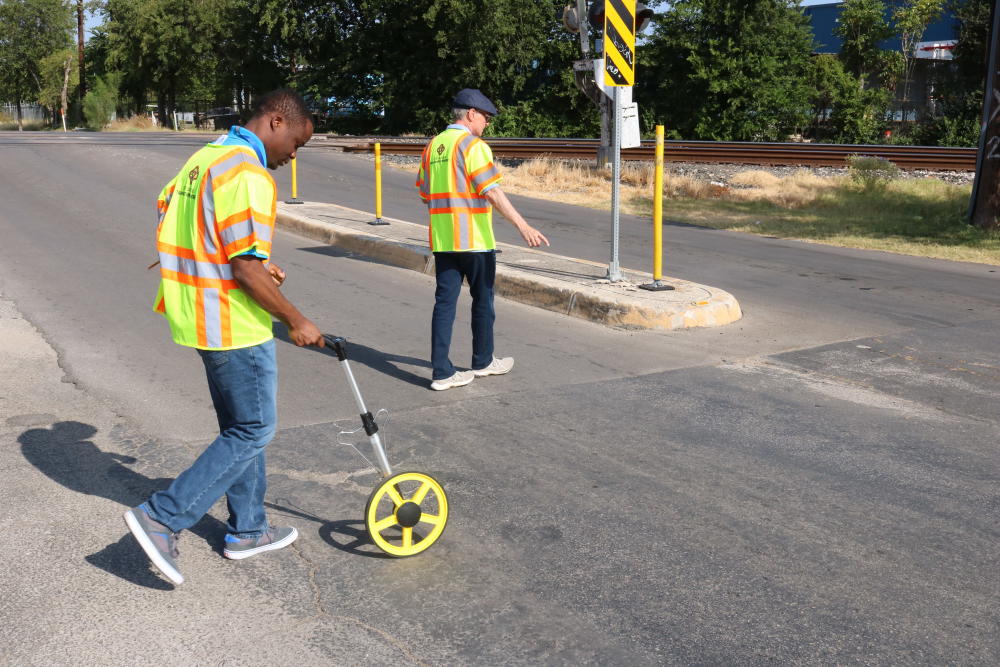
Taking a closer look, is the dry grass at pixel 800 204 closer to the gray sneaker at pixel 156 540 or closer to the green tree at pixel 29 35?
the gray sneaker at pixel 156 540

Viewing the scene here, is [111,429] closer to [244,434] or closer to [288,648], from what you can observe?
[244,434]

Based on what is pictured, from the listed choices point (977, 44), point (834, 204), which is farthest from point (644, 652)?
point (977, 44)

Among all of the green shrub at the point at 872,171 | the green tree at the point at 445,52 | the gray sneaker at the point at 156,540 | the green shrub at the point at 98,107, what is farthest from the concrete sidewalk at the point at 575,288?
the green shrub at the point at 98,107

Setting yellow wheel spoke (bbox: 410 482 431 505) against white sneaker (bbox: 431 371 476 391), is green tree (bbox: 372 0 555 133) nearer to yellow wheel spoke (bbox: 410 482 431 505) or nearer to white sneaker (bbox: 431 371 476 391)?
white sneaker (bbox: 431 371 476 391)

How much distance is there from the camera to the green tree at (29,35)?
6406cm

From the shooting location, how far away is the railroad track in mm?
23000

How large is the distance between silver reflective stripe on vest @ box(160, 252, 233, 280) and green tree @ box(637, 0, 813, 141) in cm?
4032

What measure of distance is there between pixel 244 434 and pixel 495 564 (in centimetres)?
110

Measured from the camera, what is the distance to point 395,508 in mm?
3922

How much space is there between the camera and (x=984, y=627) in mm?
3424

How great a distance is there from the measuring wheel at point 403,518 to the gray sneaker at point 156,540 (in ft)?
2.41

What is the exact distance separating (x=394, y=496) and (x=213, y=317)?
100cm

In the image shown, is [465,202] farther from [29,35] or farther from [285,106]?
[29,35]

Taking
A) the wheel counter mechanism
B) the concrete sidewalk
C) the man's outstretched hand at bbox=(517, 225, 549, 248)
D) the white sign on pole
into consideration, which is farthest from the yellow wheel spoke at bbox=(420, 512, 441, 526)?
the white sign on pole
